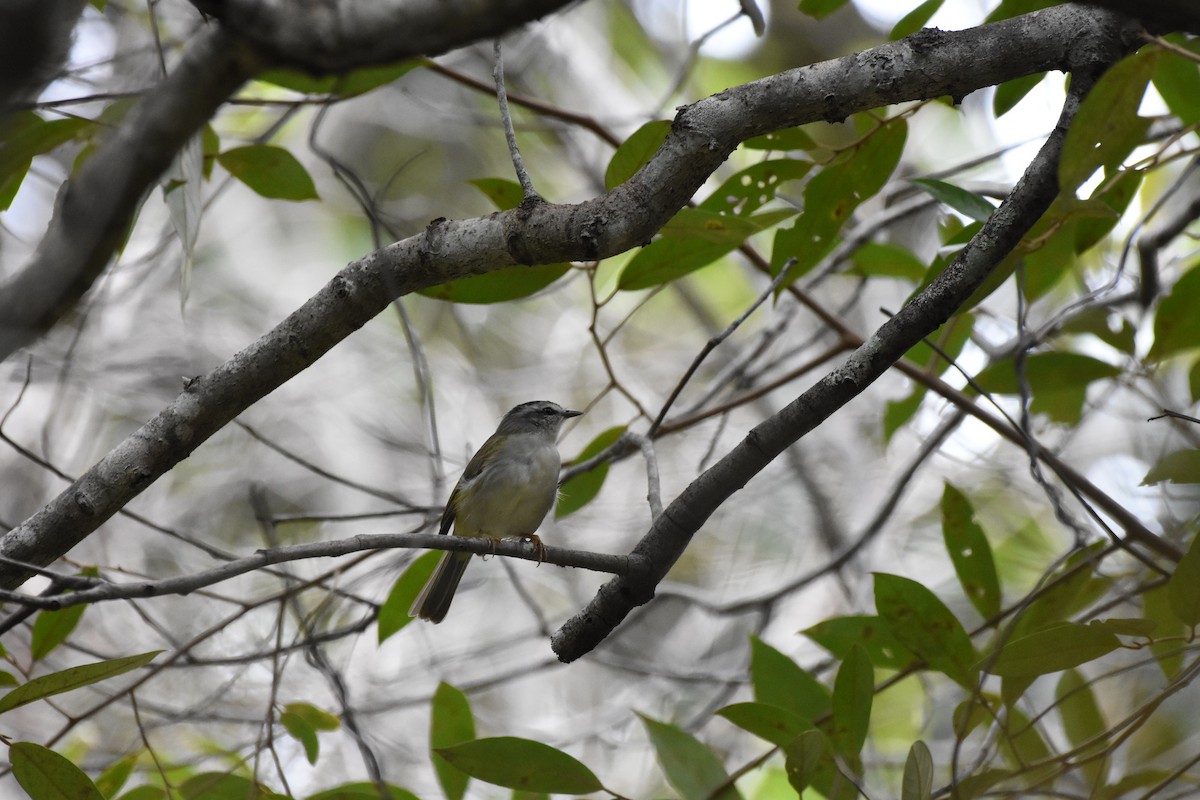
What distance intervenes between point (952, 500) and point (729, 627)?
12.5ft

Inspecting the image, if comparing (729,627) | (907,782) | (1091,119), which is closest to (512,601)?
(729,627)

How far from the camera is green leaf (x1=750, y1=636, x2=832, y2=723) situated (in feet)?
8.87

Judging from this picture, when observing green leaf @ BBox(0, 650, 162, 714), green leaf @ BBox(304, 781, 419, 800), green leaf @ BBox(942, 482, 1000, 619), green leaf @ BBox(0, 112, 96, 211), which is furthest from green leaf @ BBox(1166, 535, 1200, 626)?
green leaf @ BBox(0, 112, 96, 211)

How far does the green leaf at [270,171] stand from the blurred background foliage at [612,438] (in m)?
0.01

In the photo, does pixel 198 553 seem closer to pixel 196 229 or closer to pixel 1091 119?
pixel 196 229

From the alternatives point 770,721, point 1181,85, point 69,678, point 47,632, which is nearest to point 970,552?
point 770,721

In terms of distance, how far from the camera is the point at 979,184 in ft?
15.6

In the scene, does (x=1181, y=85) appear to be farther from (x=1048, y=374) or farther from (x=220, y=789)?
(x=220, y=789)

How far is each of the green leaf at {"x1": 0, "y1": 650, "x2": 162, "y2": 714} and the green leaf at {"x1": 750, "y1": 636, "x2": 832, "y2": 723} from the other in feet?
4.96

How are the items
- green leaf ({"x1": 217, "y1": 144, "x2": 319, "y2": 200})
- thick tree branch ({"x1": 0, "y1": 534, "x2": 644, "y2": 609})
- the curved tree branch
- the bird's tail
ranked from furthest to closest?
the bird's tail
green leaf ({"x1": 217, "y1": 144, "x2": 319, "y2": 200})
thick tree branch ({"x1": 0, "y1": 534, "x2": 644, "y2": 609})
the curved tree branch

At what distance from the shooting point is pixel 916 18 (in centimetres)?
278

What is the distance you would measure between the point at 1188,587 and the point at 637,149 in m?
1.67

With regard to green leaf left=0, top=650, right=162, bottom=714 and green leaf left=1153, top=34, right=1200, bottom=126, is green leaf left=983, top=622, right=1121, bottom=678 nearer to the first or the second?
green leaf left=1153, top=34, right=1200, bottom=126

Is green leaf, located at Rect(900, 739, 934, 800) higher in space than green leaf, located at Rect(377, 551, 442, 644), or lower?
lower
